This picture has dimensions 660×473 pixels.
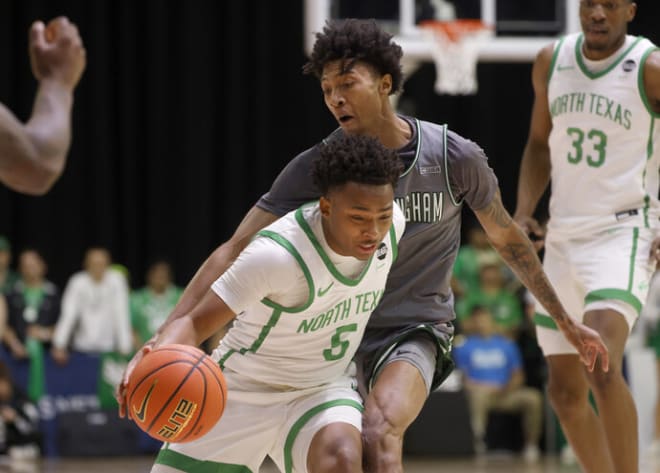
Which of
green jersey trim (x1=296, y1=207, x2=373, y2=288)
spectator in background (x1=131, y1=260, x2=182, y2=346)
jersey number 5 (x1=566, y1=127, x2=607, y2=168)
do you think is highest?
jersey number 5 (x1=566, y1=127, x2=607, y2=168)

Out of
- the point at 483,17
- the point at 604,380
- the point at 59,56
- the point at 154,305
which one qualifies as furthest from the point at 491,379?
the point at 59,56

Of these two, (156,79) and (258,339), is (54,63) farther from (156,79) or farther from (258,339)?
(156,79)

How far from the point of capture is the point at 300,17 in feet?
54.3

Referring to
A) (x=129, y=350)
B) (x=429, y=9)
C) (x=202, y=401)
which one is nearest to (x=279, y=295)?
(x=202, y=401)

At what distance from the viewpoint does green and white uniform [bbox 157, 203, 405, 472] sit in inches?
166

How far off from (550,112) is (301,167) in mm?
1591

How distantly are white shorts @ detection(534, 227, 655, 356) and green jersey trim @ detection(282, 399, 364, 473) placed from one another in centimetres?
125

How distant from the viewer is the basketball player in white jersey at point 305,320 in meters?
4.11

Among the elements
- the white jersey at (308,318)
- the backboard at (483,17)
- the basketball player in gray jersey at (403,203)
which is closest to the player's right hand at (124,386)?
the basketball player in gray jersey at (403,203)

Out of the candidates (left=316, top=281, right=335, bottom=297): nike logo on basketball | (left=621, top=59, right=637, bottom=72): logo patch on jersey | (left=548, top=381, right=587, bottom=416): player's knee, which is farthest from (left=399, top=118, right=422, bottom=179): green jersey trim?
(left=548, top=381, right=587, bottom=416): player's knee

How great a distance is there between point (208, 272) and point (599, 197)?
193 cm

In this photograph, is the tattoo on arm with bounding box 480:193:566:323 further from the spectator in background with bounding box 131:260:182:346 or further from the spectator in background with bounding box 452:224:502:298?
the spectator in background with bounding box 131:260:182:346

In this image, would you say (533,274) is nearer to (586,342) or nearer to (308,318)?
(586,342)

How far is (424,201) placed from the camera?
4.54 meters
